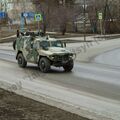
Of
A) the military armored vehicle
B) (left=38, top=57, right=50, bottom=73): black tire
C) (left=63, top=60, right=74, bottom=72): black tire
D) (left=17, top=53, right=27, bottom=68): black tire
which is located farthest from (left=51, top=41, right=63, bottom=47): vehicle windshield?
(left=17, top=53, right=27, bottom=68): black tire

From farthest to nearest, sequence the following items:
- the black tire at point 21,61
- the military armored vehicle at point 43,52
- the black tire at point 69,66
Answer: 1. the black tire at point 21,61
2. the black tire at point 69,66
3. the military armored vehicle at point 43,52

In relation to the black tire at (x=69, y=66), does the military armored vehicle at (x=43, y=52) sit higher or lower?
higher

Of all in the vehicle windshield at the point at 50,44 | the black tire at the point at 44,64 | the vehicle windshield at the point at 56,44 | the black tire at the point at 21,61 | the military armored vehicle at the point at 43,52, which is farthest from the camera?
the black tire at the point at 21,61

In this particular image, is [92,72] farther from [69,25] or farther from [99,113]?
[69,25]

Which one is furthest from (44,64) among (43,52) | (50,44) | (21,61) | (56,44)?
(21,61)

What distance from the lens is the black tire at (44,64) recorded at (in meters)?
19.6

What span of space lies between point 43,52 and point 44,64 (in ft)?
2.09

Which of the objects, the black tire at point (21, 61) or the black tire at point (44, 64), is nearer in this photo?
the black tire at point (44, 64)

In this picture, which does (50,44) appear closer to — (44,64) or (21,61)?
(44,64)

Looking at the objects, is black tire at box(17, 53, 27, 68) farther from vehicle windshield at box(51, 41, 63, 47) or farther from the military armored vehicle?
vehicle windshield at box(51, 41, 63, 47)

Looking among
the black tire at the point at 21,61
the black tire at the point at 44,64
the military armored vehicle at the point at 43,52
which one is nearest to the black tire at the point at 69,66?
the military armored vehicle at the point at 43,52

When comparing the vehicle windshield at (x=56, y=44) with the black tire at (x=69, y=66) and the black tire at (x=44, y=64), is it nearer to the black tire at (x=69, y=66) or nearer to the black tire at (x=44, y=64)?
the black tire at (x=44, y=64)

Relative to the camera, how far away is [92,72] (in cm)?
2016

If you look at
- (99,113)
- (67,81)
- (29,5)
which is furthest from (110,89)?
(29,5)
